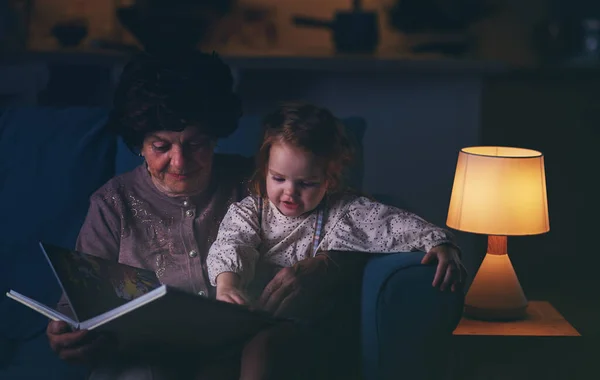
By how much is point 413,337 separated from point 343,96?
1.38m

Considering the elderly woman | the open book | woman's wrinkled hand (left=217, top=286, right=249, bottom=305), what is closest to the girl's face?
the elderly woman

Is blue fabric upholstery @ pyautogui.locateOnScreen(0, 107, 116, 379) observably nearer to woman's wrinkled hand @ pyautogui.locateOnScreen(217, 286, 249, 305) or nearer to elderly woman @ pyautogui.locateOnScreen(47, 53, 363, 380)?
elderly woman @ pyautogui.locateOnScreen(47, 53, 363, 380)

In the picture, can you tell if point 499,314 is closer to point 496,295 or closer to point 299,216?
point 496,295

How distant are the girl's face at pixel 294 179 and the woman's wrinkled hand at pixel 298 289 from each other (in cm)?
13

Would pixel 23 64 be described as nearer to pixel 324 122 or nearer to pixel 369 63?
pixel 369 63

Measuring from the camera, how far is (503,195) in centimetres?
186

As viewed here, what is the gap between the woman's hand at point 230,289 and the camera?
61.2 inches

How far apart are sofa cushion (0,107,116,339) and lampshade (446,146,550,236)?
0.84 m

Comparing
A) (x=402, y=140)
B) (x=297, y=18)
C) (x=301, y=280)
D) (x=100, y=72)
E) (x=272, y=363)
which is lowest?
(x=272, y=363)

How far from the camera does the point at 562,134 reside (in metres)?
3.02

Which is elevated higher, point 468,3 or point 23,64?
point 468,3

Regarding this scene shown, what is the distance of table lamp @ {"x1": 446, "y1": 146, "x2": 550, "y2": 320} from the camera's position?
6.11ft

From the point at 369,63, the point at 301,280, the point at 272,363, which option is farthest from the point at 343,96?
the point at 272,363

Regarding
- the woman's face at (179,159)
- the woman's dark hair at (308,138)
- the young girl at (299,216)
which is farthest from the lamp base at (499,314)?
the woman's face at (179,159)
